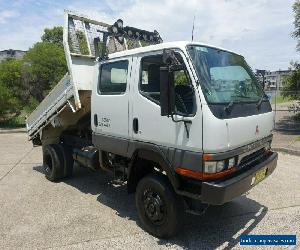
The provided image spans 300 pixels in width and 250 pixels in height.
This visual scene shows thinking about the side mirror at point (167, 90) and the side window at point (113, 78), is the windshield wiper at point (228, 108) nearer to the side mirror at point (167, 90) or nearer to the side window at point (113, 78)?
the side mirror at point (167, 90)

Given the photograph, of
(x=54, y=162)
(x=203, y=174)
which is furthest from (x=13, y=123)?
(x=203, y=174)

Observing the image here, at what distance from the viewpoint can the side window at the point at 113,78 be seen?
4.74 m

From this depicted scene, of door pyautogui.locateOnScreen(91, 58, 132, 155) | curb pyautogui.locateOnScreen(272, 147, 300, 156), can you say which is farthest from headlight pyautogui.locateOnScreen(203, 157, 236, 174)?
curb pyautogui.locateOnScreen(272, 147, 300, 156)

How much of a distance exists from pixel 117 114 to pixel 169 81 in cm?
149

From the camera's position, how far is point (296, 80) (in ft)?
46.2

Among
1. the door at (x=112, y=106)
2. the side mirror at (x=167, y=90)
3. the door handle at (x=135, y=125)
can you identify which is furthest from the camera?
the door at (x=112, y=106)

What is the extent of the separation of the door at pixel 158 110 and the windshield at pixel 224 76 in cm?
18

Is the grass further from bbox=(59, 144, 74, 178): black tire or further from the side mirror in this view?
the side mirror

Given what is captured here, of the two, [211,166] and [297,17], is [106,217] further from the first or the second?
[297,17]

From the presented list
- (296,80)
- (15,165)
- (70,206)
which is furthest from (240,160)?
(296,80)

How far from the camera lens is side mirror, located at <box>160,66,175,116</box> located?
3.53 m

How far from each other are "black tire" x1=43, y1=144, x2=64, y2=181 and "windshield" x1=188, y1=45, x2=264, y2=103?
4.01 metres

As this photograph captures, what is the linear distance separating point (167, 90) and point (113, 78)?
164 centimetres

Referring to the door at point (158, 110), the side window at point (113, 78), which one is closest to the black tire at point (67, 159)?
the side window at point (113, 78)
